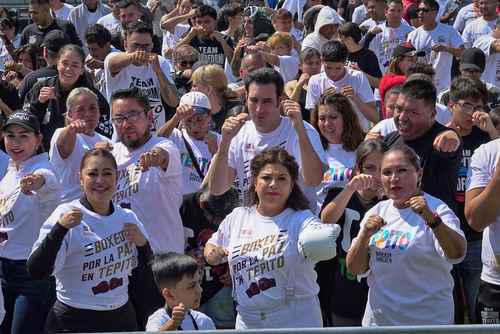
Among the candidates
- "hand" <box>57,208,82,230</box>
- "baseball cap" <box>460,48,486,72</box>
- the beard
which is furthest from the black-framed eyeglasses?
"baseball cap" <box>460,48,486,72</box>

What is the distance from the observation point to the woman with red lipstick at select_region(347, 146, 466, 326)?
17.3 ft

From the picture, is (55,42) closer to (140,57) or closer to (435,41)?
(140,57)

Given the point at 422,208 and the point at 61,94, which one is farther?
the point at 61,94

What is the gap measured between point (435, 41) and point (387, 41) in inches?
27.9

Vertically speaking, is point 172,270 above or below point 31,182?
below

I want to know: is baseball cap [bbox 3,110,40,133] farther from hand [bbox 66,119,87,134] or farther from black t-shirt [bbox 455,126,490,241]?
black t-shirt [bbox 455,126,490,241]

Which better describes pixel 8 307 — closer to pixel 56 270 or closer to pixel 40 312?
pixel 40 312

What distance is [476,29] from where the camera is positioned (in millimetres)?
13141

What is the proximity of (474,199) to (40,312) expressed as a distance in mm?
2730

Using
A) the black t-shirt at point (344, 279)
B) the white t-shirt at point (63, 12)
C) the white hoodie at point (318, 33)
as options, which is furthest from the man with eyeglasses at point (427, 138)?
the white t-shirt at point (63, 12)

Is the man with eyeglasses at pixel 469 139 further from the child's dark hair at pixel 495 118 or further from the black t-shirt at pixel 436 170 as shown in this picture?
the black t-shirt at pixel 436 170

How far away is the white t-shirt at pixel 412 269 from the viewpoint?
525 centimetres

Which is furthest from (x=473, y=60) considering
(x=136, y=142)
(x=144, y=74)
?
(x=136, y=142)

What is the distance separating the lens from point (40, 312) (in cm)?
647
